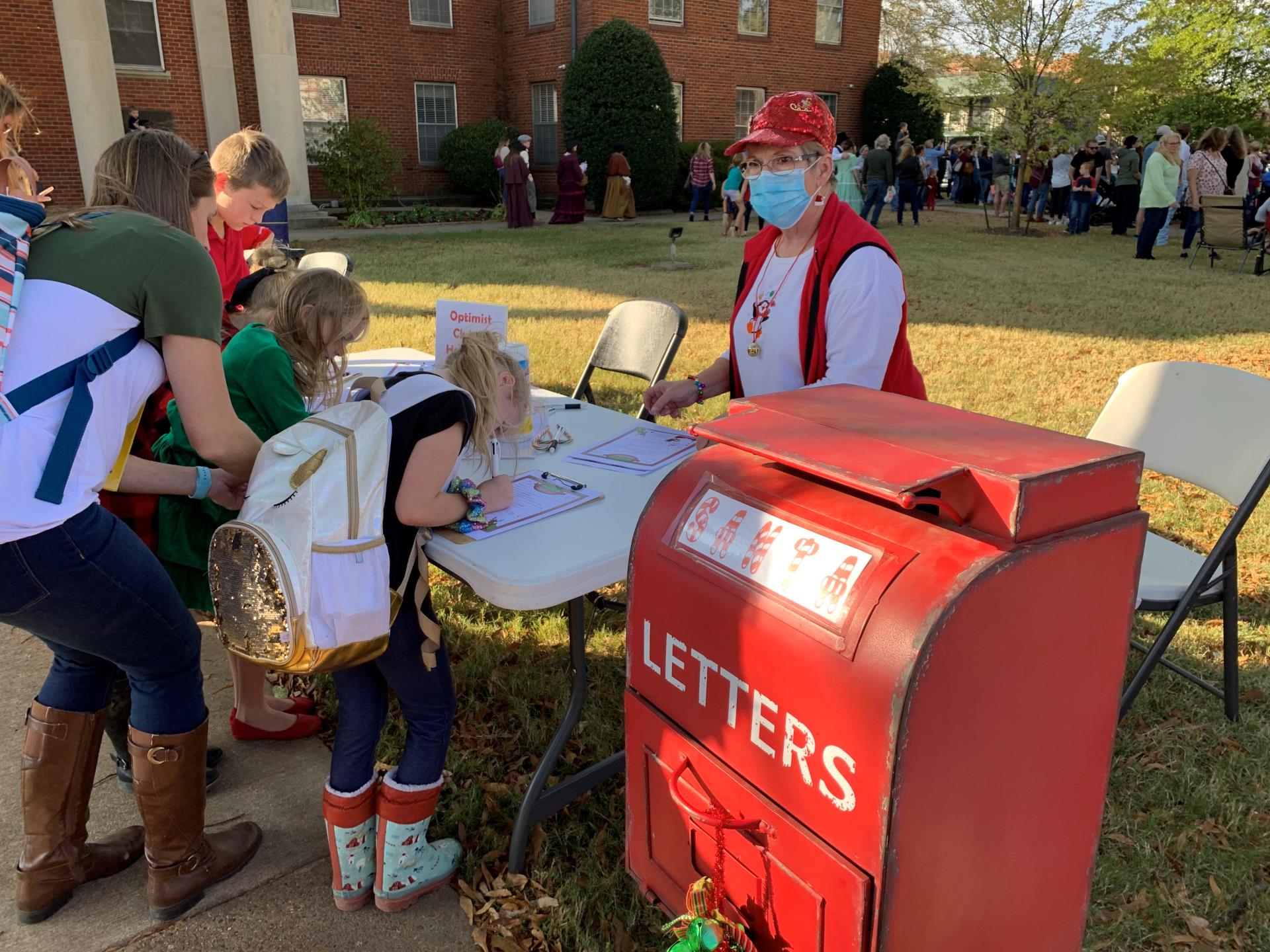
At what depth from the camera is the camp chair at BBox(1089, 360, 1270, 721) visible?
2.60m

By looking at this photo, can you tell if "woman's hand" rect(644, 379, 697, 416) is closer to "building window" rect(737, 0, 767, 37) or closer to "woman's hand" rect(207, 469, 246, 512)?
"woman's hand" rect(207, 469, 246, 512)

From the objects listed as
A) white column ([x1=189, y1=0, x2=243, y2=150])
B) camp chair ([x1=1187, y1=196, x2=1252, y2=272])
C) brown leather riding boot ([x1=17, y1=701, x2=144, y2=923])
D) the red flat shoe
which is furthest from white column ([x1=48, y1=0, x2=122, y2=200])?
camp chair ([x1=1187, y1=196, x2=1252, y2=272])

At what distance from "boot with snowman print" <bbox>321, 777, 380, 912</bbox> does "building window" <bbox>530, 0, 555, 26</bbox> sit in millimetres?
21515

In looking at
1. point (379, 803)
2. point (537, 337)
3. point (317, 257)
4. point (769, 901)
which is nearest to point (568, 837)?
point (379, 803)

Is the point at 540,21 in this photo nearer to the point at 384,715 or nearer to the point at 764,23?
the point at 764,23

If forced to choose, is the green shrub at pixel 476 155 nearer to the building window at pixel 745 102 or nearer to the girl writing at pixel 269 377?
the building window at pixel 745 102

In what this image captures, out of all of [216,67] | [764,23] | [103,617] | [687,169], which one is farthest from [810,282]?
[764,23]

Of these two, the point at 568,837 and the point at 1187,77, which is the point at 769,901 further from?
the point at 1187,77

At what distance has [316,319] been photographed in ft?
7.88

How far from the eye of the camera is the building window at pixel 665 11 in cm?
2095

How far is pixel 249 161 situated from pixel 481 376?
192cm

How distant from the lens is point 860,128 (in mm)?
25406

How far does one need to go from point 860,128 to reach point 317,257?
2295cm

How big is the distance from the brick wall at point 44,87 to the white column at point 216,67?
2286mm
